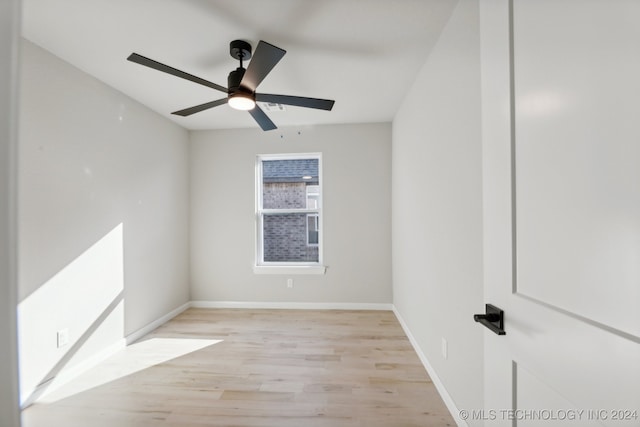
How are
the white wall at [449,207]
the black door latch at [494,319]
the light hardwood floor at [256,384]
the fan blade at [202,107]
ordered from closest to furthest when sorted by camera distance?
the black door latch at [494,319] → the white wall at [449,207] → the light hardwood floor at [256,384] → the fan blade at [202,107]

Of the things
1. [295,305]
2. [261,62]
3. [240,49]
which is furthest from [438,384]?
[240,49]

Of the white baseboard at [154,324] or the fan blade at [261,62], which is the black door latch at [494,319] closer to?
the fan blade at [261,62]

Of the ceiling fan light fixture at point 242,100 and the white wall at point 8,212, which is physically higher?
the ceiling fan light fixture at point 242,100

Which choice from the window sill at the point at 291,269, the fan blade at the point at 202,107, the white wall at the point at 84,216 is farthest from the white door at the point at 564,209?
the window sill at the point at 291,269

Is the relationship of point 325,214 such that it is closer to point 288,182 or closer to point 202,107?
point 288,182

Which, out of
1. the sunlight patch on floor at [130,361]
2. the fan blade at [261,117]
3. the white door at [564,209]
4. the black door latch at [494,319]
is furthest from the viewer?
the fan blade at [261,117]

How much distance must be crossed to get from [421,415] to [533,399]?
126 cm

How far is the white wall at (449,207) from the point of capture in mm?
1373

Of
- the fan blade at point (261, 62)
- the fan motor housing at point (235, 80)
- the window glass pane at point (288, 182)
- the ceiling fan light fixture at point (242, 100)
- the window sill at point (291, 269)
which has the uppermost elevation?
the fan motor housing at point (235, 80)

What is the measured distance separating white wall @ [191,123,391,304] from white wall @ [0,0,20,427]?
3.31m

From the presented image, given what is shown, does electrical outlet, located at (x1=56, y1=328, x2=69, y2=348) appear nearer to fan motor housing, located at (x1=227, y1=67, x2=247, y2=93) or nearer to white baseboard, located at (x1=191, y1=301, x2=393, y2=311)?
white baseboard, located at (x1=191, y1=301, x2=393, y2=311)

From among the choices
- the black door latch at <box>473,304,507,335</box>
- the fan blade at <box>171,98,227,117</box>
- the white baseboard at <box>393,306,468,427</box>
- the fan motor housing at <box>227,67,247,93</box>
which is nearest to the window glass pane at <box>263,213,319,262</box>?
the white baseboard at <box>393,306,468,427</box>

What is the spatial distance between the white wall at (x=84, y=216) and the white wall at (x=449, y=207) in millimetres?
2787

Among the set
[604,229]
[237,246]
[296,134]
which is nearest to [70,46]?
[296,134]
